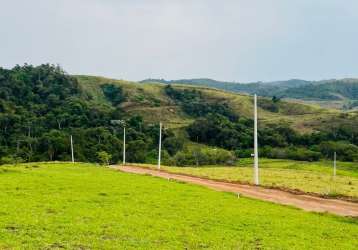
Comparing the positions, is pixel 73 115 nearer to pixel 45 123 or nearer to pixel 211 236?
pixel 45 123

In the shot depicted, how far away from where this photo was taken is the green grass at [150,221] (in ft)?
64.5

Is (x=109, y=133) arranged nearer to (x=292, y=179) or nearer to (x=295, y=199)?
(x=292, y=179)

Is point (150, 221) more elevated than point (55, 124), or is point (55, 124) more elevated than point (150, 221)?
point (55, 124)

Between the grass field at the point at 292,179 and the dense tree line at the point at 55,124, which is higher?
the dense tree line at the point at 55,124

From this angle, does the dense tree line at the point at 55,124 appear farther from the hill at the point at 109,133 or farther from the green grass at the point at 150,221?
the green grass at the point at 150,221

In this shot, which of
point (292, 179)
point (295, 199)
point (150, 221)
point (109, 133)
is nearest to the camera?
point (150, 221)

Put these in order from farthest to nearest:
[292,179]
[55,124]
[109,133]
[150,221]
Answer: [55,124] → [109,133] → [292,179] → [150,221]

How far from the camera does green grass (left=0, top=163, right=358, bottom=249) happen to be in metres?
19.7

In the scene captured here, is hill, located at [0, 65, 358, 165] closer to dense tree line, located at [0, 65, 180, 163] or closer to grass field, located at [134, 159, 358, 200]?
dense tree line, located at [0, 65, 180, 163]

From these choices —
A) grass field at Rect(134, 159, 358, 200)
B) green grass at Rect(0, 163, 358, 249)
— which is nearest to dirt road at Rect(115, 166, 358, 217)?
green grass at Rect(0, 163, 358, 249)

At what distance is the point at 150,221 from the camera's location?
78.7 feet

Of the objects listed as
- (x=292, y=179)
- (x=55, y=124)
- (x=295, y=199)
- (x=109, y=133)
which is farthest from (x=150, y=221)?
(x=55, y=124)

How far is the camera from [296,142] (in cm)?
17038

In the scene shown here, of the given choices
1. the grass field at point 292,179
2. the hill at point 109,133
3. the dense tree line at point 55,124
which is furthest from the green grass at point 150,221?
the hill at point 109,133
